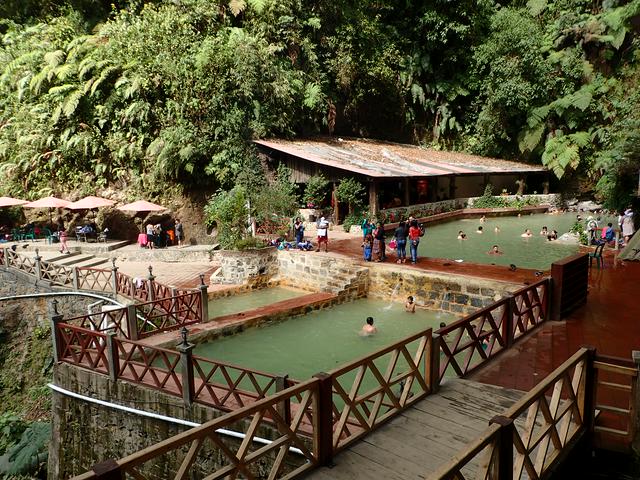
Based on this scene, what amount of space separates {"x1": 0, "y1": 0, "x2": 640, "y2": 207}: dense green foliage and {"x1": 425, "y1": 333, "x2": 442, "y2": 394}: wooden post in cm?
1829

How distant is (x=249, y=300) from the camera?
16.0 meters

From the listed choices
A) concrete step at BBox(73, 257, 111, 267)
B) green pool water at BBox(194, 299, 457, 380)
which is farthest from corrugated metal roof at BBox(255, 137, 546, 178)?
concrete step at BBox(73, 257, 111, 267)

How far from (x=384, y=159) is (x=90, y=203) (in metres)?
15.1

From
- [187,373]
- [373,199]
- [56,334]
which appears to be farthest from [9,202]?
[187,373]

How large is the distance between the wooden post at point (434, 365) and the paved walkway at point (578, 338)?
1224 millimetres

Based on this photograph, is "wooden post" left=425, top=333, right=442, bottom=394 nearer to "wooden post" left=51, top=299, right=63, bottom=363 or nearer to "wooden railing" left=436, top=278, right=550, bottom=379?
"wooden railing" left=436, top=278, right=550, bottom=379

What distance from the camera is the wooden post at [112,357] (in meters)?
9.34

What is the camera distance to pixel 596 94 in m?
30.0

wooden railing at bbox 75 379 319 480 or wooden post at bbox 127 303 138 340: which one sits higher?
wooden railing at bbox 75 379 319 480

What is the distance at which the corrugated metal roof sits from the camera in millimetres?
23109

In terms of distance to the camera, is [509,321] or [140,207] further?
[140,207]

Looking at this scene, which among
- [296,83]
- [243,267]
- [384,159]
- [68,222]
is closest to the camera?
[243,267]

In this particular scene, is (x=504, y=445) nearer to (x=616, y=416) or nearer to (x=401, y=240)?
(x=616, y=416)

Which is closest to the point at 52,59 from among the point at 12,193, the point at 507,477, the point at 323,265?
the point at 12,193
